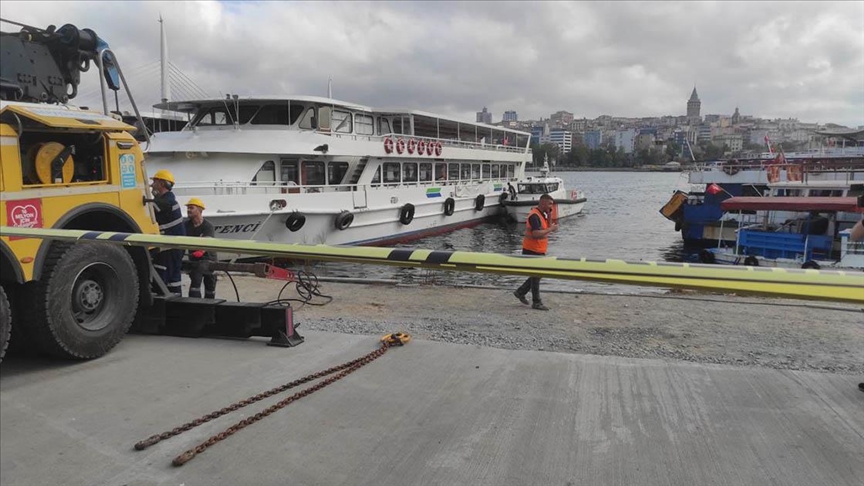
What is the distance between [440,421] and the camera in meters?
A: 3.37

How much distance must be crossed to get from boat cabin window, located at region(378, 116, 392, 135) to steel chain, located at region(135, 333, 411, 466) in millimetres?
16528

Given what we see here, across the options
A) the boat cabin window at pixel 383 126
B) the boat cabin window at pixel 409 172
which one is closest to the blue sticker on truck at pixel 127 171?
the boat cabin window at pixel 383 126

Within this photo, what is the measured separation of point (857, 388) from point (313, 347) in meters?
4.06

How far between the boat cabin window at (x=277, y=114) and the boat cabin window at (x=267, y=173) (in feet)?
4.95

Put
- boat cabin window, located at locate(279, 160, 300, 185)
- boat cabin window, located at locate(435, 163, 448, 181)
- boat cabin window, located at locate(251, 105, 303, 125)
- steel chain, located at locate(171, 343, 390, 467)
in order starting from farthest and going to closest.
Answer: boat cabin window, located at locate(435, 163, 448, 181), boat cabin window, located at locate(251, 105, 303, 125), boat cabin window, located at locate(279, 160, 300, 185), steel chain, located at locate(171, 343, 390, 467)

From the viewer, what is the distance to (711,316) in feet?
21.2

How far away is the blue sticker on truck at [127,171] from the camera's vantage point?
482 cm

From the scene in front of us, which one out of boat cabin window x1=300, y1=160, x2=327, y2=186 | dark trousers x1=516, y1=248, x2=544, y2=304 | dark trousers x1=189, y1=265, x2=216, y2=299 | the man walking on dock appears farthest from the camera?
boat cabin window x1=300, y1=160, x2=327, y2=186

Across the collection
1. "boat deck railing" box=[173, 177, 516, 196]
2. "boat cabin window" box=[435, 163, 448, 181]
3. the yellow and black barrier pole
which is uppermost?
"boat cabin window" box=[435, 163, 448, 181]

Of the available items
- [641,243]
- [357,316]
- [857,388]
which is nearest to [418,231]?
[641,243]

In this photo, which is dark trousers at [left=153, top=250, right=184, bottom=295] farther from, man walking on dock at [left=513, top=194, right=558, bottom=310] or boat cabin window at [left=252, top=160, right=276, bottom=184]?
boat cabin window at [left=252, top=160, right=276, bottom=184]

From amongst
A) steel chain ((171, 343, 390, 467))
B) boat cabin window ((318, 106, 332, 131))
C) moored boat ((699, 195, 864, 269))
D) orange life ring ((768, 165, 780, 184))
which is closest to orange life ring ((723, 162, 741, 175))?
orange life ring ((768, 165, 780, 184))

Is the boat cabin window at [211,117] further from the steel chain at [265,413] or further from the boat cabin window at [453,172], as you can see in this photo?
the steel chain at [265,413]

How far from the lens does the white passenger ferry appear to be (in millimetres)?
14151
